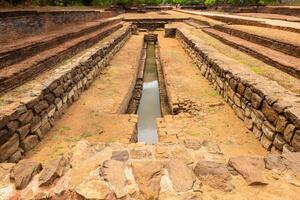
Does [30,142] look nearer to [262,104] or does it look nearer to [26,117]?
[26,117]

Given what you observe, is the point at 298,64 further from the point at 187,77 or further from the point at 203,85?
the point at 187,77

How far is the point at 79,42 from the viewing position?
347 inches

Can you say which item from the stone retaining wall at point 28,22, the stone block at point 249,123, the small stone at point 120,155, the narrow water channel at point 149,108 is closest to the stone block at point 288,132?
the stone block at point 249,123

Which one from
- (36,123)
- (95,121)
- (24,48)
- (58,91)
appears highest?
(24,48)

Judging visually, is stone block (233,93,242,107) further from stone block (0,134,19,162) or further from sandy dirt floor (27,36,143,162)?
stone block (0,134,19,162)

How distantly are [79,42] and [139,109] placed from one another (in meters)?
3.39

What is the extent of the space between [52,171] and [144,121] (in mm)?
4846

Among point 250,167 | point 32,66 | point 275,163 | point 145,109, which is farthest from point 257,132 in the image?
point 32,66

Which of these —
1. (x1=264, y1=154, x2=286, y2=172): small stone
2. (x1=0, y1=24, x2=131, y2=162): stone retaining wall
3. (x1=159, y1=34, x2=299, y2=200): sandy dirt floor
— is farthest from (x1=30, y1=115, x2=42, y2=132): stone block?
(x1=264, y1=154, x2=286, y2=172): small stone

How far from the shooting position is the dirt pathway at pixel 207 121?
181 inches

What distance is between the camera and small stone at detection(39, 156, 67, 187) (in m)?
2.49

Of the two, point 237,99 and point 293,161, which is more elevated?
point 293,161

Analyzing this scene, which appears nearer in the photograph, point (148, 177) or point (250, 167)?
point (148, 177)

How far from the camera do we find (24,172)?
2617 millimetres
